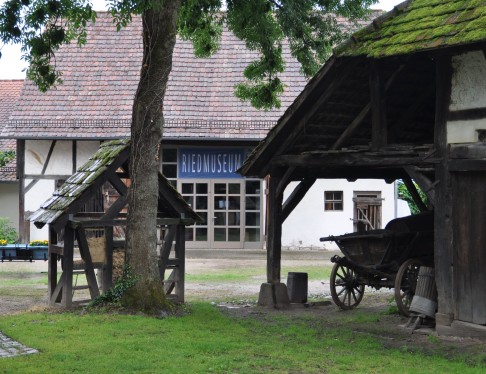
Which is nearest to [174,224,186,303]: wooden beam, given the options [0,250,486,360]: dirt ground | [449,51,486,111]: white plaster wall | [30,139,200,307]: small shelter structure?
[30,139,200,307]: small shelter structure

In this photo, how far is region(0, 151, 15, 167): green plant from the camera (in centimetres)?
3146

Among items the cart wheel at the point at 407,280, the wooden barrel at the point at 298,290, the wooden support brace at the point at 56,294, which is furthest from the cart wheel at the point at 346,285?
the wooden support brace at the point at 56,294

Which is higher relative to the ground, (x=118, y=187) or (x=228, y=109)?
(x=228, y=109)

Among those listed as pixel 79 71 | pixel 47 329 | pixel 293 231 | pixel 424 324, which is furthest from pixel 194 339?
pixel 79 71

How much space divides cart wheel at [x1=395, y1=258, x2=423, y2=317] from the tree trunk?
3.54m

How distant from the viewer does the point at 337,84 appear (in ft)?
42.4

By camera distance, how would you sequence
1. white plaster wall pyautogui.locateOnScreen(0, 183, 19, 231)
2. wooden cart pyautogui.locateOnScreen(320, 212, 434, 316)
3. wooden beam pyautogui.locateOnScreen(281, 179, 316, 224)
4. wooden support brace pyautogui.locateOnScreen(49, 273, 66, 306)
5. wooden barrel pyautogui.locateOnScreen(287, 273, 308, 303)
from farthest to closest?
white plaster wall pyautogui.locateOnScreen(0, 183, 19, 231), wooden barrel pyautogui.locateOnScreen(287, 273, 308, 303), wooden beam pyautogui.locateOnScreen(281, 179, 316, 224), wooden support brace pyautogui.locateOnScreen(49, 273, 66, 306), wooden cart pyautogui.locateOnScreen(320, 212, 434, 316)

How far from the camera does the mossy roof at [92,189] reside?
13719 millimetres

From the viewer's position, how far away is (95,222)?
44.9 ft

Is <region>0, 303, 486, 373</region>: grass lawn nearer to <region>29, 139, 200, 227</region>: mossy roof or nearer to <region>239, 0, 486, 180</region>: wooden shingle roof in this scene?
<region>29, 139, 200, 227</region>: mossy roof

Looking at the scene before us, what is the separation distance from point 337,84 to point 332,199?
15339 millimetres

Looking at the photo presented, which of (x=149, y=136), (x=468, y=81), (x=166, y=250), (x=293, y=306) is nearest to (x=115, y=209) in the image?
(x=166, y=250)

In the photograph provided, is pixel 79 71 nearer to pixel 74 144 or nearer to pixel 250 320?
pixel 74 144

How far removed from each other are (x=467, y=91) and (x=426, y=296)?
2.83 m
